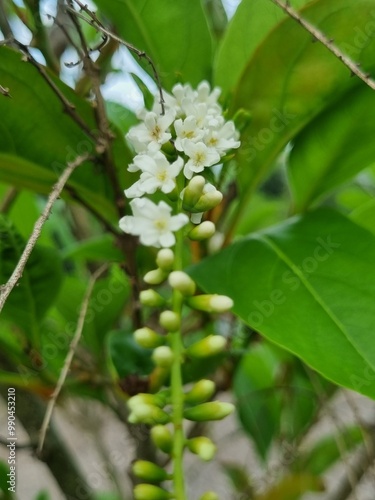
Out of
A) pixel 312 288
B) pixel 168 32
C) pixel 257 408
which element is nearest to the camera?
pixel 312 288

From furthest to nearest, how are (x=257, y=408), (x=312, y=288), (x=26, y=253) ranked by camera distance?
(x=257, y=408) → (x=312, y=288) → (x=26, y=253)

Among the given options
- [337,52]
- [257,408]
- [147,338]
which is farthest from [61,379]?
[257,408]

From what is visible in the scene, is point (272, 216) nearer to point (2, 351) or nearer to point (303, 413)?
point (303, 413)

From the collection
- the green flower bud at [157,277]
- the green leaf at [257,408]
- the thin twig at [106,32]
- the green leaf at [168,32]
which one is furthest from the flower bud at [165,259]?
the green leaf at [257,408]

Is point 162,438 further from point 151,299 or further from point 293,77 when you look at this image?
point 293,77

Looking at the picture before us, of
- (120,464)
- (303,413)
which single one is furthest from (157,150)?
(120,464)

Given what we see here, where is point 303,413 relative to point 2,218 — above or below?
below
